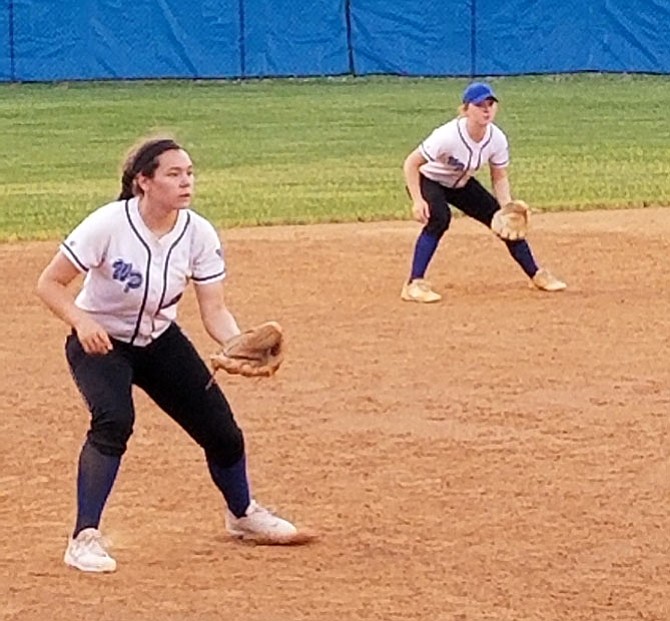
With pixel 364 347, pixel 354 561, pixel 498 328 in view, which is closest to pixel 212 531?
pixel 354 561

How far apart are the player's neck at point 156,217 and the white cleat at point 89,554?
38.9 inches

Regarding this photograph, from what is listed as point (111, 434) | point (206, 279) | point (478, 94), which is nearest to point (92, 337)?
point (111, 434)

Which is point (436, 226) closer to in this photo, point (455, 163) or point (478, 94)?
point (455, 163)

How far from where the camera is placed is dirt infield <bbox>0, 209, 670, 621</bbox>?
5645 millimetres

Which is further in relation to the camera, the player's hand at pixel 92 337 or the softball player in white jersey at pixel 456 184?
the softball player in white jersey at pixel 456 184

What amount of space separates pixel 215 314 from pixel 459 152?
543cm

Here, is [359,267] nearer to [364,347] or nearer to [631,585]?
[364,347]

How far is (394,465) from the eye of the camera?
7391 millimetres

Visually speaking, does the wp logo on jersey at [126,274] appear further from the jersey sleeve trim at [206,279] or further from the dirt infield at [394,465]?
the dirt infield at [394,465]

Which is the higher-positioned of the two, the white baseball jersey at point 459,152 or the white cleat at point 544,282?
the white baseball jersey at point 459,152

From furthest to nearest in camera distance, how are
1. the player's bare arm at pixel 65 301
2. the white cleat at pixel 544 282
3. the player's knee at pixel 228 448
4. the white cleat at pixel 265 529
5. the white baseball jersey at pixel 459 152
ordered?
the white cleat at pixel 544 282
the white baseball jersey at pixel 459 152
the white cleat at pixel 265 529
the player's knee at pixel 228 448
the player's bare arm at pixel 65 301

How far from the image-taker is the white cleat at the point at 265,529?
6.23m

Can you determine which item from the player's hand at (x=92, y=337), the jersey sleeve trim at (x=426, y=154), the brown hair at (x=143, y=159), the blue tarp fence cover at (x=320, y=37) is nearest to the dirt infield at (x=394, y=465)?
the player's hand at (x=92, y=337)

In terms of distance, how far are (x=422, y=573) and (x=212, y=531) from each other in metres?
0.93
